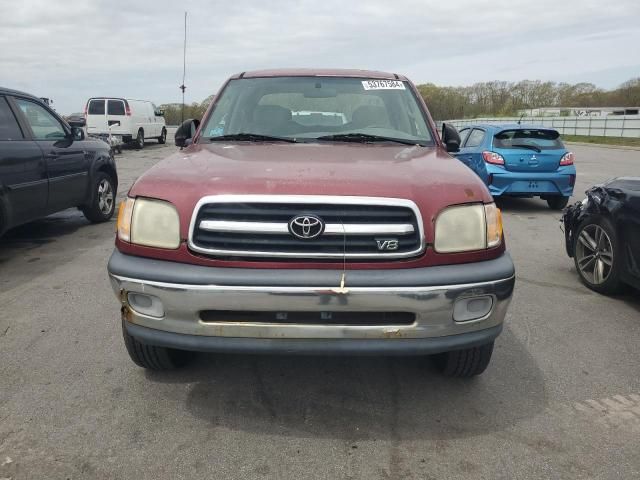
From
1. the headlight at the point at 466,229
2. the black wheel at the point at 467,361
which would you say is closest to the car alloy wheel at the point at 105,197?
the black wheel at the point at 467,361

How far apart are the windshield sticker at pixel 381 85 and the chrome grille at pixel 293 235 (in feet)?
6.16

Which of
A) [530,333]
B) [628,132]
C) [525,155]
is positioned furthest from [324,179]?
[628,132]

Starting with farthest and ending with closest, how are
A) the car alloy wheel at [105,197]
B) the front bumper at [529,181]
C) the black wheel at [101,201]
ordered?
the front bumper at [529,181] < the car alloy wheel at [105,197] < the black wheel at [101,201]

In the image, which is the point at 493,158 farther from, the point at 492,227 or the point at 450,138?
the point at 492,227

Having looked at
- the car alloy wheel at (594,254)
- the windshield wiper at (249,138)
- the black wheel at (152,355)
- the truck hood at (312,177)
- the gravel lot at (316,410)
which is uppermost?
the windshield wiper at (249,138)

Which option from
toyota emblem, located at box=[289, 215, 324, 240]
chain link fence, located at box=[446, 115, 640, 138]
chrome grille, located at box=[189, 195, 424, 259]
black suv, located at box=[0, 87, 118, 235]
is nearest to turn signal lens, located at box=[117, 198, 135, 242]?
chrome grille, located at box=[189, 195, 424, 259]

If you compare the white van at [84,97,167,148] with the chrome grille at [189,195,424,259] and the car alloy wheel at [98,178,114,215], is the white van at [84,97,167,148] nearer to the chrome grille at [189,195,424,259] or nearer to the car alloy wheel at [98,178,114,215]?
the car alloy wheel at [98,178,114,215]

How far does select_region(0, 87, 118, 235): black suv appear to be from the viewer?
5594 millimetres

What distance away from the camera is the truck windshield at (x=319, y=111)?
3713 millimetres

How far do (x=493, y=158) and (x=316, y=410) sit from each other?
738 centimetres

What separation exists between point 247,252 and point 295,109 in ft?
5.71

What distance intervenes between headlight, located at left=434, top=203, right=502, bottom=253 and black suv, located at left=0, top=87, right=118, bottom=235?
184 inches

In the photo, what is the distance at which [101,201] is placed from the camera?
A: 782cm

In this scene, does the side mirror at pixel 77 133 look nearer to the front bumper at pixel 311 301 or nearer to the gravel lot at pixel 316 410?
the gravel lot at pixel 316 410
